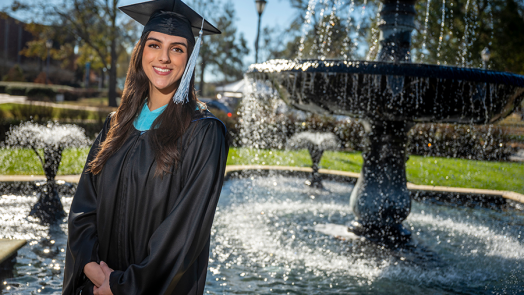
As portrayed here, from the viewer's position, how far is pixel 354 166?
11500 millimetres

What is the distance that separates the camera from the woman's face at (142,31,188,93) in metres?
1.98

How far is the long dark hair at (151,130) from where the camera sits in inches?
73.0

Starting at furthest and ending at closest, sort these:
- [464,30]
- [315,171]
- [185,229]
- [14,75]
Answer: [14,75] < [464,30] < [315,171] < [185,229]

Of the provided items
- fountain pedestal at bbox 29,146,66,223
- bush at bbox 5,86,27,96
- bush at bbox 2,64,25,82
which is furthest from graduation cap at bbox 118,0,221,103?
bush at bbox 2,64,25,82

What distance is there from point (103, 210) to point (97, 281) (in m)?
0.29

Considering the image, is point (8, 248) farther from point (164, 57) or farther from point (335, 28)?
point (335, 28)

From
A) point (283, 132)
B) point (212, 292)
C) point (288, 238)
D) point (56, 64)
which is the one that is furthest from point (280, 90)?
point (56, 64)

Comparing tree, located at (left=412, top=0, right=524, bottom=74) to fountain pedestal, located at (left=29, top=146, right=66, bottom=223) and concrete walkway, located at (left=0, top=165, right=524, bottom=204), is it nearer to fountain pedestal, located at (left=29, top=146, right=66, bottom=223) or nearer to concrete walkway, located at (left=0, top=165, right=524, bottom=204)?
concrete walkway, located at (left=0, top=165, right=524, bottom=204)

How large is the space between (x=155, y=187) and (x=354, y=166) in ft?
32.9

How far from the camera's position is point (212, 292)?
3352 mm

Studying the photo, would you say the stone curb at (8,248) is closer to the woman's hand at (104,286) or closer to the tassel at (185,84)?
the woman's hand at (104,286)

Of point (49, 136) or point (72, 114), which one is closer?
point (49, 136)

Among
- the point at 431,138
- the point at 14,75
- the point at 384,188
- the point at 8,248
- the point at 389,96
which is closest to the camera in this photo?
the point at 8,248

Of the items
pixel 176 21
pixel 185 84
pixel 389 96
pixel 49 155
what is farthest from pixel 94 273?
pixel 49 155
